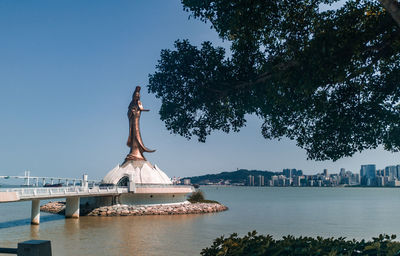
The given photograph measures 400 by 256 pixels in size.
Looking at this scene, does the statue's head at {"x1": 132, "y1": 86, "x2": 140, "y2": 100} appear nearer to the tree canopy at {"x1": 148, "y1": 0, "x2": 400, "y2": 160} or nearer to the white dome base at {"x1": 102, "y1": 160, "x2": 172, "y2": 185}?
the white dome base at {"x1": 102, "y1": 160, "x2": 172, "y2": 185}

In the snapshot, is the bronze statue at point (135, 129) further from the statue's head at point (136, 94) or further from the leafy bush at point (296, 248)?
the leafy bush at point (296, 248)

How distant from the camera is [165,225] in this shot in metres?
26.8

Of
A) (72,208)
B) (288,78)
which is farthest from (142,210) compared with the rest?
(288,78)

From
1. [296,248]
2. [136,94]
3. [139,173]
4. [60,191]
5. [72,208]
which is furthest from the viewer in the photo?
[136,94]

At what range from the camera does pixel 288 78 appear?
7.96 m

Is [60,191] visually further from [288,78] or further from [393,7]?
[393,7]

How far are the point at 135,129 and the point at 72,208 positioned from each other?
457 inches

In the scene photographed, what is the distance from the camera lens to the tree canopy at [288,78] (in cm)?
803

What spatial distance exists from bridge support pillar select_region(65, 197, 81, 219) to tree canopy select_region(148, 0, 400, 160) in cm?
2532

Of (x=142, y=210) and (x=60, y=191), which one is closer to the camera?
(x=60, y=191)

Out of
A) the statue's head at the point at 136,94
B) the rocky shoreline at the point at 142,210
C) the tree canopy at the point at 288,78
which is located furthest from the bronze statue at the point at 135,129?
the tree canopy at the point at 288,78

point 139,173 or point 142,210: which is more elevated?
point 139,173

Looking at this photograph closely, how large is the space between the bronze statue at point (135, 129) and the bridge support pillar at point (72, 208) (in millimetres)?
8562

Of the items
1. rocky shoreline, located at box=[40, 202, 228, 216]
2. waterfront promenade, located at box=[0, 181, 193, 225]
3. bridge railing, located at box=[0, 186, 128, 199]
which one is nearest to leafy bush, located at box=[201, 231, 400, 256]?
waterfront promenade, located at box=[0, 181, 193, 225]
